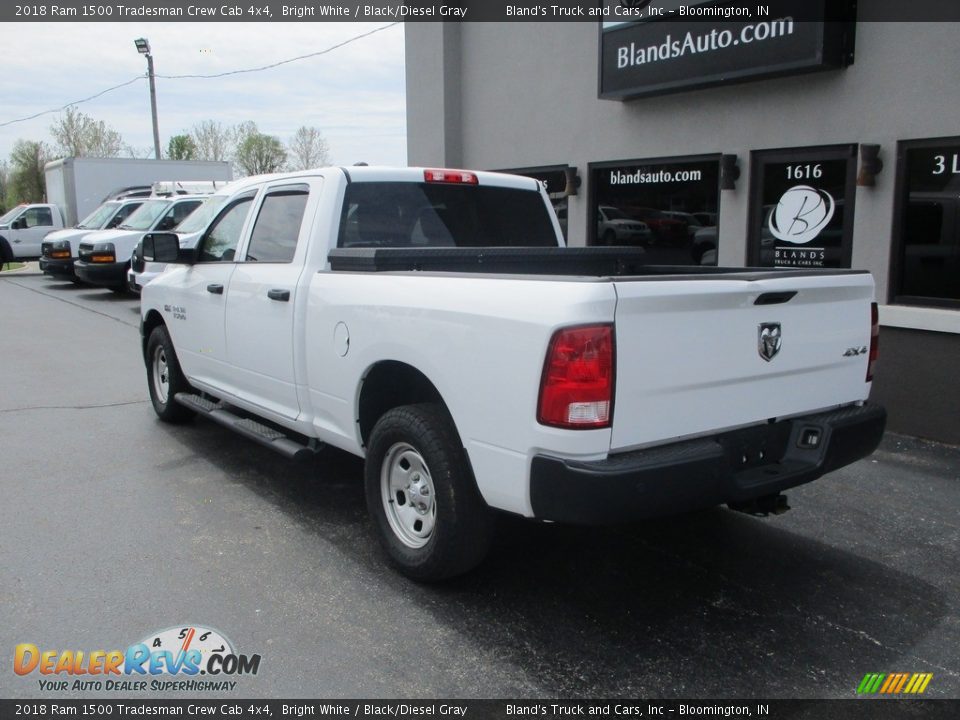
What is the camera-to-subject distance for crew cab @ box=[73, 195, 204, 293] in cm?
1585

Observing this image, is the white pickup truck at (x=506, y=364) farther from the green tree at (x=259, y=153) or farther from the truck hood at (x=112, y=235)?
the green tree at (x=259, y=153)

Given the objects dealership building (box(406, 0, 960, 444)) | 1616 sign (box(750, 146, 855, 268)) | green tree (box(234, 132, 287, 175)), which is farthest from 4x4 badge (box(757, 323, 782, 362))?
green tree (box(234, 132, 287, 175))

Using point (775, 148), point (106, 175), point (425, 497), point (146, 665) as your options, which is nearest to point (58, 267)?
point (106, 175)

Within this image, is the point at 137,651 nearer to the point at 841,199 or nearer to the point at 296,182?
the point at 296,182

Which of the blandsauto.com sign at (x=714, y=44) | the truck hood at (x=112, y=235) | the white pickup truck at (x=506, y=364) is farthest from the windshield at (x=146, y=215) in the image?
the white pickup truck at (x=506, y=364)

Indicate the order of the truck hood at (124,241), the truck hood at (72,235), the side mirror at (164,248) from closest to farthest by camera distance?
the side mirror at (164,248), the truck hood at (124,241), the truck hood at (72,235)

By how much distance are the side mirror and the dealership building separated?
486cm

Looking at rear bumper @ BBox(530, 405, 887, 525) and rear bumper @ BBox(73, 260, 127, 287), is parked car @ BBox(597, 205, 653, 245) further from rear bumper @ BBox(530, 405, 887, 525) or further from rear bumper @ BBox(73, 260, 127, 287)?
rear bumper @ BBox(73, 260, 127, 287)

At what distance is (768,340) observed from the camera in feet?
11.9

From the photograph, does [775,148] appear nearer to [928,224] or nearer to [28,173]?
[928,224]

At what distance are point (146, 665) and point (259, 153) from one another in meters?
58.1

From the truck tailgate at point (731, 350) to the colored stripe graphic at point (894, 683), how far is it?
3.62ft

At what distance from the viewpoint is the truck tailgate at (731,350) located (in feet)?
10.5

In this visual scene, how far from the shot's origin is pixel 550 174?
10156 mm
